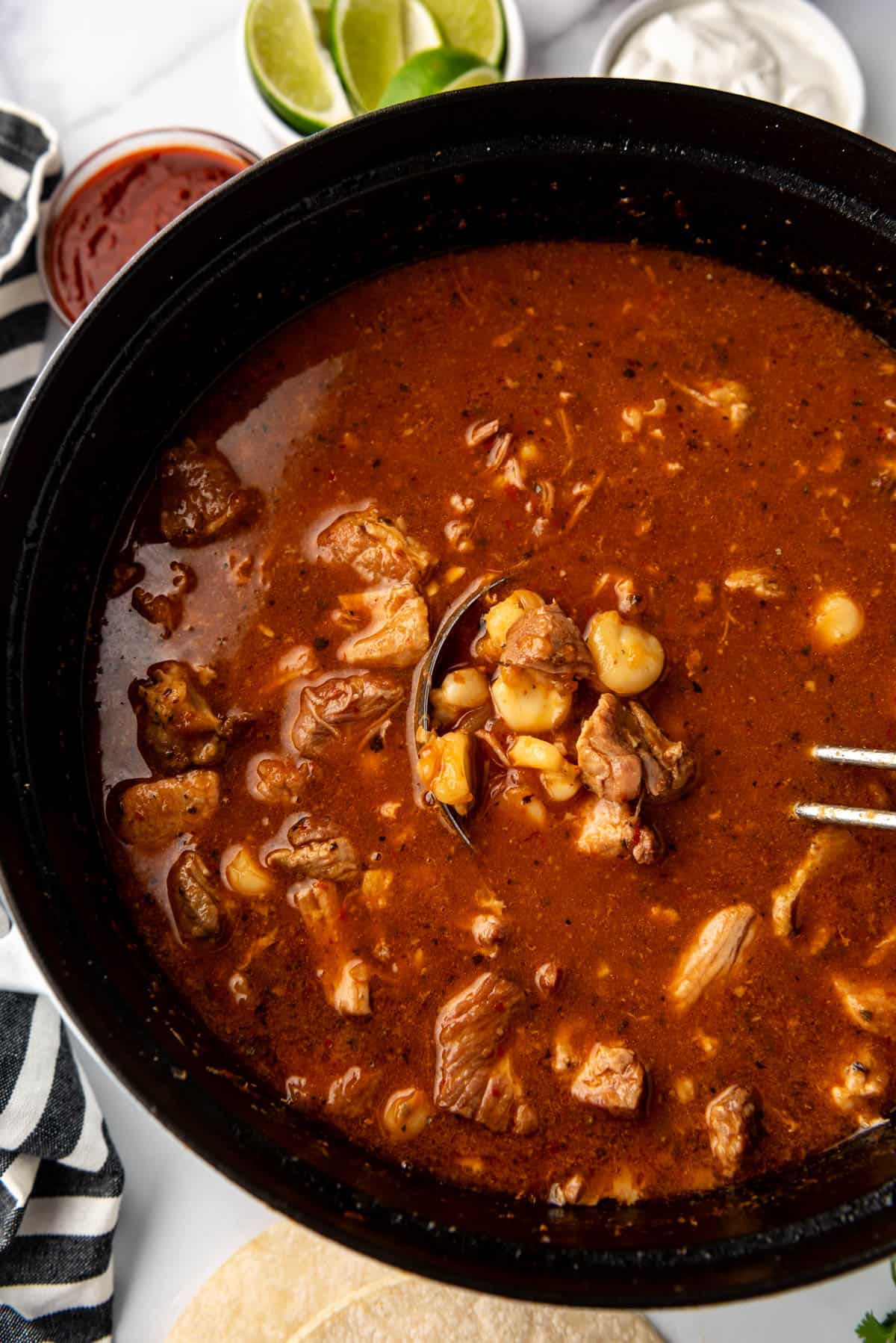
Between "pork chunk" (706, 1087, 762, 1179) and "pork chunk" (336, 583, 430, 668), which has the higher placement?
"pork chunk" (336, 583, 430, 668)

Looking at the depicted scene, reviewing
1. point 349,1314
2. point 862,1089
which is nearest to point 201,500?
point 862,1089

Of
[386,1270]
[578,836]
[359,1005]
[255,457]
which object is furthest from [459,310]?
[386,1270]

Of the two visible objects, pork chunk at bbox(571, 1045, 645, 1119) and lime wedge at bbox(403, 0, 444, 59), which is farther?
lime wedge at bbox(403, 0, 444, 59)

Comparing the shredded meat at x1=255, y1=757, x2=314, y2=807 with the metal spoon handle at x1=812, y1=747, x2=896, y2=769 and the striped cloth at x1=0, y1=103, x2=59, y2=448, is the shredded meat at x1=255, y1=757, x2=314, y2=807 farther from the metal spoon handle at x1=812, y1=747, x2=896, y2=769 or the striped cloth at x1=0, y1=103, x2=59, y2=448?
the striped cloth at x1=0, y1=103, x2=59, y2=448

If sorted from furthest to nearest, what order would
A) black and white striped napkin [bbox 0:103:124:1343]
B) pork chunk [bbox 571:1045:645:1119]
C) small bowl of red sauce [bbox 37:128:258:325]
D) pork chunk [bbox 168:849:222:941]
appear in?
small bowl of red sauce [bbox 37:128:258:325] → black and white striped napkin [bbox 0:103:124:1343] → pork chunk [bbox 168:849:222:941] → pork chunk [bbox 571:1045:645:1119]

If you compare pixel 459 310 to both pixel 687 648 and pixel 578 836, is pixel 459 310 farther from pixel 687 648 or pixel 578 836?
pixel 578 836

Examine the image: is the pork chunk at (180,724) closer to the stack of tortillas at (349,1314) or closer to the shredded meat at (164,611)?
the shredded meat at (164,611)

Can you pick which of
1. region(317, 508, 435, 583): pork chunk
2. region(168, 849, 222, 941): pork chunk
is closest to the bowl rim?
region(317, 508, 435, 583): pork chunk
